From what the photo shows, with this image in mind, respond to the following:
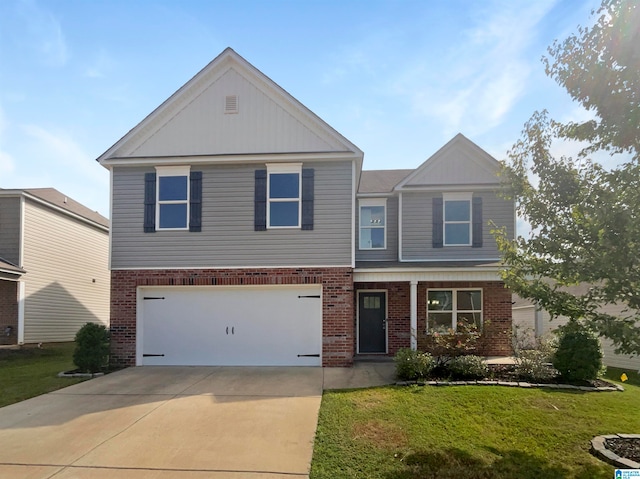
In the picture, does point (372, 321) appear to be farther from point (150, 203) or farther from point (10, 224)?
point (10, 224)

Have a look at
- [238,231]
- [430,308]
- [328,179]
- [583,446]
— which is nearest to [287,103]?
[328,179]

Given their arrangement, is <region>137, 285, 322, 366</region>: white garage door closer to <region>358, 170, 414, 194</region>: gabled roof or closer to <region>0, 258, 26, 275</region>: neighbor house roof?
<region>358, 170, 414, 194</region>: gabled roof

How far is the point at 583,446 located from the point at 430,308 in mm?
7336

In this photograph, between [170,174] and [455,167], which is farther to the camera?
[455,167]

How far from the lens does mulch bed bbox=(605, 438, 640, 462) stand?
5313 mm

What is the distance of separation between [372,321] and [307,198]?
486 centimetres

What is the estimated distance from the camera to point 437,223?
1298cm

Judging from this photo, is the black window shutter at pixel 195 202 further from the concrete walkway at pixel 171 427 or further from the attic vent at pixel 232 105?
the concrete walkway at pixel 171 427

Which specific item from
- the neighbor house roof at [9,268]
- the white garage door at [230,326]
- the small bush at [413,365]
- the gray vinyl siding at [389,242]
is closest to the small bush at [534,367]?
the small bush at [413,365]

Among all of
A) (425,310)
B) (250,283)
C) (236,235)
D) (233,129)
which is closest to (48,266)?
(236,235)

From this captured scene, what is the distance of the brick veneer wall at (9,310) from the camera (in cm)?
1438

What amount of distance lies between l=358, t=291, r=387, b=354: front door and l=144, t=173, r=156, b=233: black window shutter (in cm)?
657

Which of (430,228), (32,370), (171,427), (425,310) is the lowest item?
(32,370)

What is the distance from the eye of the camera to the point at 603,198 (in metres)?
5.01
